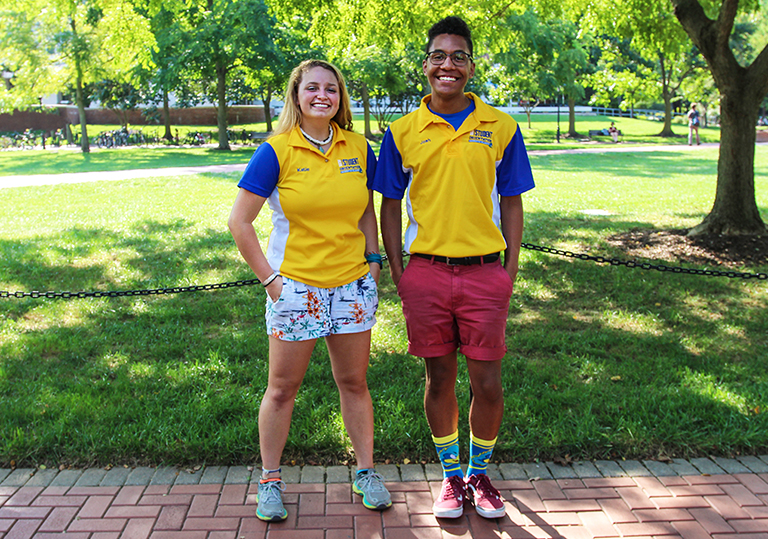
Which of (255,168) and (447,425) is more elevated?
(255,168)

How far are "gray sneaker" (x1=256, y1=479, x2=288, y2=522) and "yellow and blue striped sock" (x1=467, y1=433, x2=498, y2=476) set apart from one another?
92 cm

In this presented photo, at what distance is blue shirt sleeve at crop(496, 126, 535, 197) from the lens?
2936mm

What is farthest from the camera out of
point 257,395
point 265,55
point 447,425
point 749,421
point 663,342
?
point 265,55

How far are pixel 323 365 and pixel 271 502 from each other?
1808mm

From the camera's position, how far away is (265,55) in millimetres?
26328

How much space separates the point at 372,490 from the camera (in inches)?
125

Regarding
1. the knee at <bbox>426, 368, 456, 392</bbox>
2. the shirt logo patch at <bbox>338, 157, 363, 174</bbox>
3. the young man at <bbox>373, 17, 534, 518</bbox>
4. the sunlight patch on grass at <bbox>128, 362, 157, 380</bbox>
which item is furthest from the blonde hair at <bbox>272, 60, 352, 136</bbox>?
the sunlight patch on grass at <bbox>128, 362, 157, 380</bbox>

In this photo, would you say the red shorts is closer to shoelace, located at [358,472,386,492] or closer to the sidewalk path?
shoelace, located at [358,472,386,492]

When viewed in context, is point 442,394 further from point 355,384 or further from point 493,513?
point 493,513

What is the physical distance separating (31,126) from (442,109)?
177ft

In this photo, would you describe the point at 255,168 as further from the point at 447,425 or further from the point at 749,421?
the point at 749,421

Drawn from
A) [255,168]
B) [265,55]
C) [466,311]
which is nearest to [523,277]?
[466,311]

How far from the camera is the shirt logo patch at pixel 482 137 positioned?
2859 millimetres

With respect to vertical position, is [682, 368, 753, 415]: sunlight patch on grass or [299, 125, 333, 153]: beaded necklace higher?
[299, 125, 333, 153]: beaded necklace
